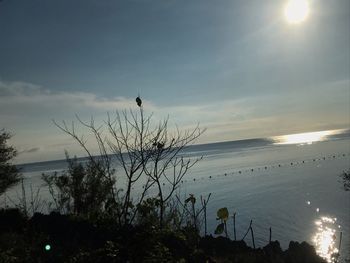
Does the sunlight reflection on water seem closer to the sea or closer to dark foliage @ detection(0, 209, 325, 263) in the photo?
the sea

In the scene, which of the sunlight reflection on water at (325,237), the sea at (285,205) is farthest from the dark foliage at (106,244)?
the sunlight reflection on water at (325,237)

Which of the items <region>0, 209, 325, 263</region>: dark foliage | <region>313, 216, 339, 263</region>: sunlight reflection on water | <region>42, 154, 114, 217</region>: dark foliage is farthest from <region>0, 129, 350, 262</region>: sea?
<region>0, 209, 325, 263</region>: dark foliage

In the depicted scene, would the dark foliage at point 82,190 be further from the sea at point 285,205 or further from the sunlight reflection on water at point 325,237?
the sunlight reflection on water at point 325,237

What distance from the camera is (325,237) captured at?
30.8m

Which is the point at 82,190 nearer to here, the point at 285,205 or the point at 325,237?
the point at 325,237

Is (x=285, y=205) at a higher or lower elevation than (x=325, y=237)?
higher

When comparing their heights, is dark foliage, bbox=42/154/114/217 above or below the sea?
above

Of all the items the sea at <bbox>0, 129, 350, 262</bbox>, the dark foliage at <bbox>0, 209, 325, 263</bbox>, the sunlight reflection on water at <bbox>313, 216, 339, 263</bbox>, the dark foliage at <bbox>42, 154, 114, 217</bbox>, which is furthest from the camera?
the sea at <bbox>0, 129, 350, 262</bbox>

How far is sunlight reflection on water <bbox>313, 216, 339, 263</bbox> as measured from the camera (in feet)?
89.5

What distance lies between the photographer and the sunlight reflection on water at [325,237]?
2727cm

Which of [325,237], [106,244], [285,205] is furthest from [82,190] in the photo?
[285,205]

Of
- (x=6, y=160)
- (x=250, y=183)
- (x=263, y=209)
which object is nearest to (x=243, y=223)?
(x=263, y=209)

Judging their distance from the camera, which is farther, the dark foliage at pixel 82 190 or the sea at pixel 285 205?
the sea at pixel 285 205

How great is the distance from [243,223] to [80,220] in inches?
768
